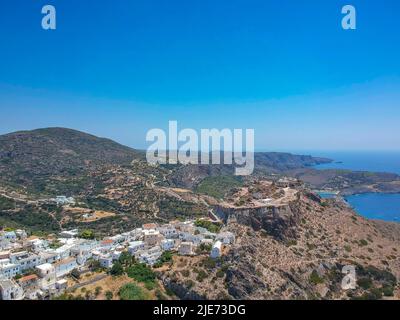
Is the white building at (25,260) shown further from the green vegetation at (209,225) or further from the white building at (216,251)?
the green vegetation at (209,225)

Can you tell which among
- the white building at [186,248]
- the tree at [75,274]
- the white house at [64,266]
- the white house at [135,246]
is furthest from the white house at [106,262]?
the white building at [186,248]

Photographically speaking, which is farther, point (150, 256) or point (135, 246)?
point (135, 246)

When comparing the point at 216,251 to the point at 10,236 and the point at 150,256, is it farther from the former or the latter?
the point at 10,236

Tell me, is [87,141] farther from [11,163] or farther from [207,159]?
[207,159]

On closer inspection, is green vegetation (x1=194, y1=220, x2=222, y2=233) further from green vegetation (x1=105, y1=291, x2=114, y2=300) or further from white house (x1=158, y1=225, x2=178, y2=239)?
green vegetation (x1=105, y1=291, x2=114, y2=300)

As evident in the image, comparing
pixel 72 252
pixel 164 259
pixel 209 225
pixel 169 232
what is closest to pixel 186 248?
pixel 164 259

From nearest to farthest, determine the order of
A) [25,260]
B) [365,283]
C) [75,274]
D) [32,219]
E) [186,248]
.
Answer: [75,274]
[25,260]
[365,283]
[186,248]
[32,219]

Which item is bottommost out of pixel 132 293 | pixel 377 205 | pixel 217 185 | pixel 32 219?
pixel 377 205

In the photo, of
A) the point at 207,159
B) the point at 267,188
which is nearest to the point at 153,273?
the point at 267,188
